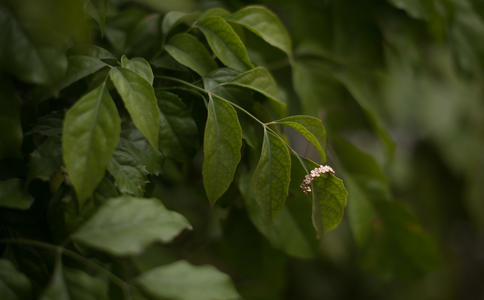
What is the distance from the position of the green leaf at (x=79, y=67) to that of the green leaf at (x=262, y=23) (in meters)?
0.19

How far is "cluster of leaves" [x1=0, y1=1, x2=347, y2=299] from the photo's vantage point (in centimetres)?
43

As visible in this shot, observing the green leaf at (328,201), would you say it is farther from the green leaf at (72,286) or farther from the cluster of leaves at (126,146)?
the green leaf at (72,286)

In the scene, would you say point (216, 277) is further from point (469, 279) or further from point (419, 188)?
point (469, 279)

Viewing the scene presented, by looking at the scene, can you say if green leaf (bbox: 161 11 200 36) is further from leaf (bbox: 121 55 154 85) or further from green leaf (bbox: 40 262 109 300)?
green leaf (bbox: 40 262 109 300)

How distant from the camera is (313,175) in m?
0.50

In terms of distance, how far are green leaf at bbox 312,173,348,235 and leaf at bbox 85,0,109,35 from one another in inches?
11.8

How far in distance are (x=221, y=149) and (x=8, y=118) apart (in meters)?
0.22

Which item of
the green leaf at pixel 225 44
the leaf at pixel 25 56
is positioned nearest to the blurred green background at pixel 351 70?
the leaf at pixel 25 56

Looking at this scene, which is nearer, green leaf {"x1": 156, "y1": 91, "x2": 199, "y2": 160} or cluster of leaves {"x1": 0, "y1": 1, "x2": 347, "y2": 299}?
cluster of leaves {"x1": 0, "y1": 1, "x2": 347, "y2": 299}

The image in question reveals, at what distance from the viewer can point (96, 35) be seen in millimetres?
A: 631

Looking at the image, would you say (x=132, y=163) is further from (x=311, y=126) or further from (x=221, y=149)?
(x=311, y=126)

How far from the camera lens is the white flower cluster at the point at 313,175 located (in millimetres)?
498

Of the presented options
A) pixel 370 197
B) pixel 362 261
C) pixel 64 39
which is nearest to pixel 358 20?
pixel 370 197

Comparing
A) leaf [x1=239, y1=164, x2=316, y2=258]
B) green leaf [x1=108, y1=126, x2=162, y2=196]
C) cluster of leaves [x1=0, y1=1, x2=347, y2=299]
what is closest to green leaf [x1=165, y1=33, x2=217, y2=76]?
cluster of leaves [x1=0, y1=1, x2=347, y2=299]
